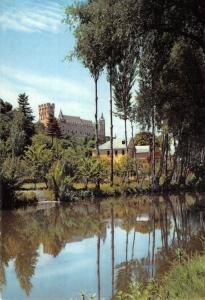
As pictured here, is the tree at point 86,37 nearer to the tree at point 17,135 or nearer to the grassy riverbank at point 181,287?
the grassy riverbank at point 181,287

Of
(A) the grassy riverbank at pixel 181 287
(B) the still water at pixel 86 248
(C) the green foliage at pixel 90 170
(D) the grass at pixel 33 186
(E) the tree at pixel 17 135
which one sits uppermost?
(E) the tree at pixel 17 135

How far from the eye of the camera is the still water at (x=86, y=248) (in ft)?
25.6

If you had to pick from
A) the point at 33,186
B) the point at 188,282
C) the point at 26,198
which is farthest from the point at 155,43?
the point at 33,186

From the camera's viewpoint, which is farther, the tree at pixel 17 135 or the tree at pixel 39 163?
the tree at pixel 17 135

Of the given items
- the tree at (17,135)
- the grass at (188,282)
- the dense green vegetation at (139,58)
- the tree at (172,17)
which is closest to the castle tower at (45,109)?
the dense green vegetation at (139,58)

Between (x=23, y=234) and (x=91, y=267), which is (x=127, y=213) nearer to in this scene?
(x=23, y=234)

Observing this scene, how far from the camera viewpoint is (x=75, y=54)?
15203 mm

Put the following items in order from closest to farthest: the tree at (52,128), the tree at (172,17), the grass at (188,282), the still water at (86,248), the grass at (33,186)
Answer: the grass at (188,282) → the still water at (86,248) → the tree at (172,17) → the grass at (33,186) → the tree at (52,128)

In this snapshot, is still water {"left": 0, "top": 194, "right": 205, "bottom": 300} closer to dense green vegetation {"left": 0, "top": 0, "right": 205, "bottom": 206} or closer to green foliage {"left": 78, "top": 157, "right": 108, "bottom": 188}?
dense green vegetation {"left": 0, "top": 0, "right": 205, "bottom": 206}

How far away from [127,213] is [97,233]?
6.72 m

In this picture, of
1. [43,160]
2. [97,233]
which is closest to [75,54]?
[97,233]

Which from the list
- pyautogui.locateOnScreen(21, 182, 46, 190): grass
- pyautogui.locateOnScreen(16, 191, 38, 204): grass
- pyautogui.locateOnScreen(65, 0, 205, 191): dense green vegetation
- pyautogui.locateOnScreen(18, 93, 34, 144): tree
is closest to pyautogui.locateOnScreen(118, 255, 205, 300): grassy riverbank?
pyautogui.locateOnScreen(65, 0, 205, 191): dense green vegetation

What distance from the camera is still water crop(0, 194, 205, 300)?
7812 mm

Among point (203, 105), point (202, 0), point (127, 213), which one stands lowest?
point (127, 213)
